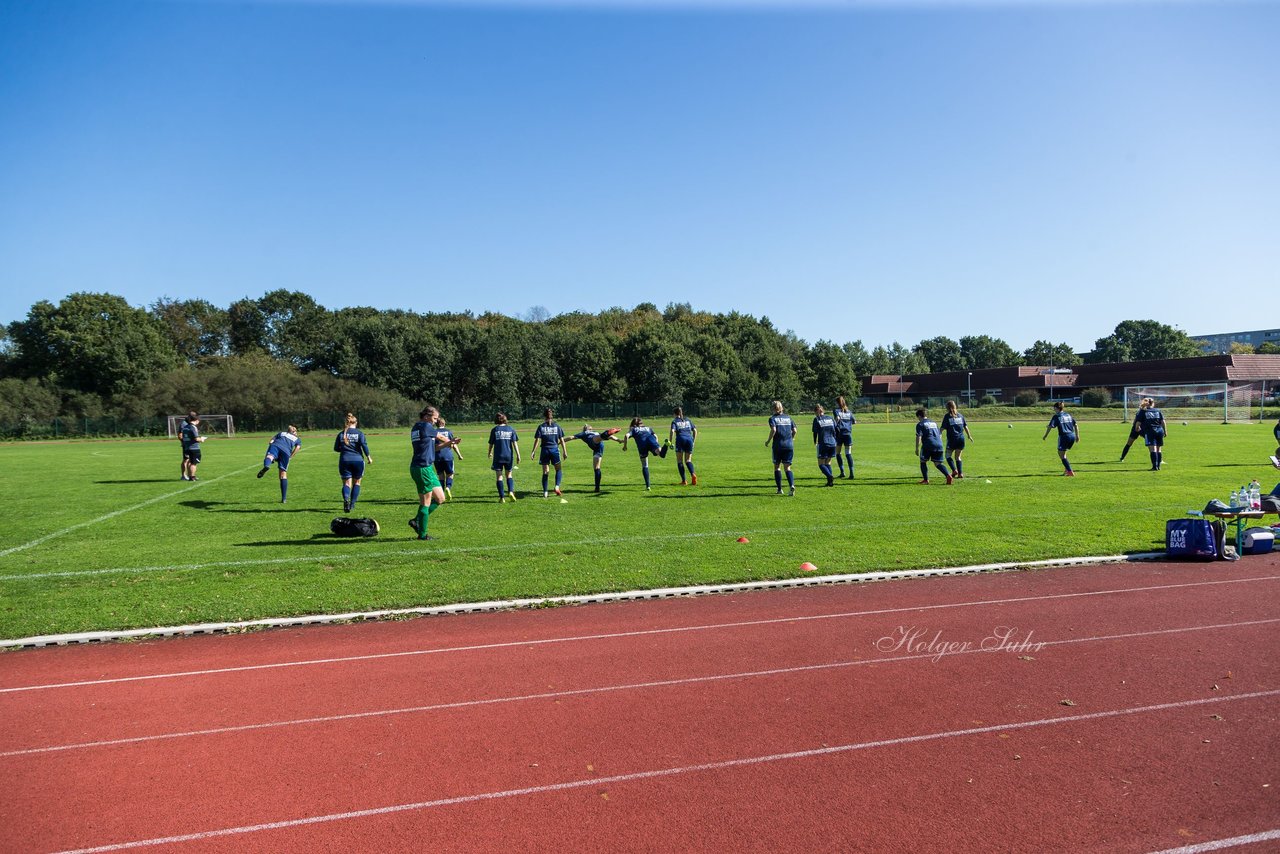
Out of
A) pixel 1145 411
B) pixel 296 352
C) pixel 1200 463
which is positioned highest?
pixel 296 352

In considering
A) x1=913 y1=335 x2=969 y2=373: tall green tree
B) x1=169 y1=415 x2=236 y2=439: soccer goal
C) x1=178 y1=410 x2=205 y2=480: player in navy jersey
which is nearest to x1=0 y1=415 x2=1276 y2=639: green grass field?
x1=178 y1=410 x2=205 y2=480: player in navy jersey

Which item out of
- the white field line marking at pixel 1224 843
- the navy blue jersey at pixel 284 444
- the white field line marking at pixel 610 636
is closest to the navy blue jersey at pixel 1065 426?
the white field line marking at pixel 610 636

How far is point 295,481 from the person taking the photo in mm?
23656

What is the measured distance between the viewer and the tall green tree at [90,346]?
239ft

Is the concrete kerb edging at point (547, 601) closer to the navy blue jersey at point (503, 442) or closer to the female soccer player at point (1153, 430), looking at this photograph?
the navy blue jersey at point (503, 442)

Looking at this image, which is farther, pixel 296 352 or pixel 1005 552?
pixel 296 352

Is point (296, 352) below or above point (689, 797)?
above

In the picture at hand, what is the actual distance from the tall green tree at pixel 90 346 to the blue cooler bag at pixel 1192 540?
81.3m

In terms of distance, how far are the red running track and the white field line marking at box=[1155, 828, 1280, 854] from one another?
0.01 m

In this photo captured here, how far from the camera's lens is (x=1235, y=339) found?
575 feet

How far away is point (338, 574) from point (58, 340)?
80428 mm

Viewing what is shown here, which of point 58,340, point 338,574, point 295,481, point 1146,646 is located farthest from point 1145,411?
point 58,340

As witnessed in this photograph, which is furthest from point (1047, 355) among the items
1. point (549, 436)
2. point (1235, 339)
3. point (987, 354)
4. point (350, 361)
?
point (549, 436)

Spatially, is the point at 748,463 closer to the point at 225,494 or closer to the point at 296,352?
the point at 225,494
